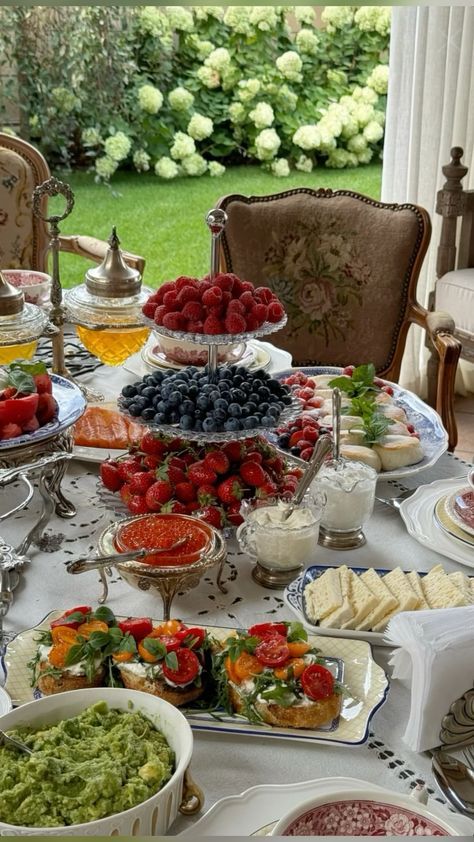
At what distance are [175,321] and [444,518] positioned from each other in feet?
1.75

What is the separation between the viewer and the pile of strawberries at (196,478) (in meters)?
1.54

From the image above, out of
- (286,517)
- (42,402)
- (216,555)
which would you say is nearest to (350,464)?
(286,517)

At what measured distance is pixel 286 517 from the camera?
57.5 inches

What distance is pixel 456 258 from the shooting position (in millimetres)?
4090

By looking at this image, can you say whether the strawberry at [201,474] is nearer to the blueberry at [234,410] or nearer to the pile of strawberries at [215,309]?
the blueberry at [234,410]

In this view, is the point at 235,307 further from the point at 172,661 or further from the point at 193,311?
the point at 172,661

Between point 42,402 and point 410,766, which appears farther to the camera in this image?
point 42,402

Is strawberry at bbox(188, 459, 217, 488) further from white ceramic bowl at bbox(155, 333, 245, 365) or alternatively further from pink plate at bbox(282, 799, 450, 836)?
pink plate at bbox(282, 799, 450, 836)

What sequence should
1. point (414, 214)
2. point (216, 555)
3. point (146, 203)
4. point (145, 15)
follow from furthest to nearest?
point (146, 203) < point (145, 15) < point (414, 214) < point (216, 555)

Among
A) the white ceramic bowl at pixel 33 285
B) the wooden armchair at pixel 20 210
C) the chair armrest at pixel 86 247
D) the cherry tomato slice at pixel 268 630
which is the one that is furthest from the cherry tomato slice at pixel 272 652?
the wooden armchair at pixel 20 210

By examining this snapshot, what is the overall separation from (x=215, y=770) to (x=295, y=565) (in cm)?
43

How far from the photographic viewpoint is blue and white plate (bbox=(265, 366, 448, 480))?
5.80 feet

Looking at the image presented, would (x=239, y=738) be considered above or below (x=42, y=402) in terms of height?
below

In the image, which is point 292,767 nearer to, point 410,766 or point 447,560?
point 410,766
